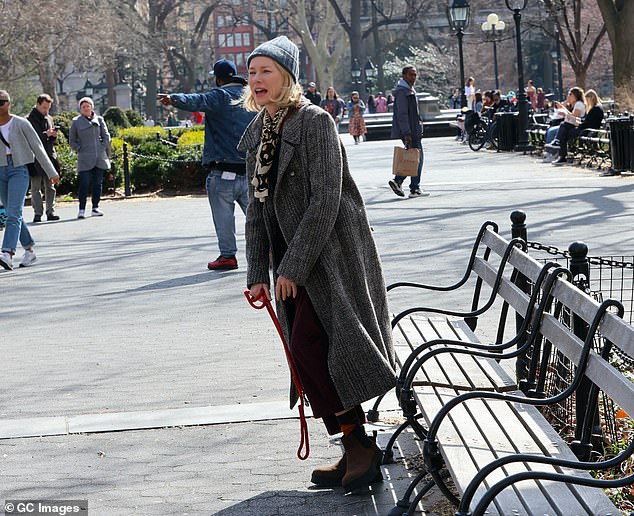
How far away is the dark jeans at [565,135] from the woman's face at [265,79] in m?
18.2

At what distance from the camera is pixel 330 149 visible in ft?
14.7

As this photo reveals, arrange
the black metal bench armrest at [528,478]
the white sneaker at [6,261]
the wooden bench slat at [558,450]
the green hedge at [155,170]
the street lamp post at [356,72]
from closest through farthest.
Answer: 1. the black metal bench armrest at [528,478]
2. the wooden bench slat at [558,450]
3. the white sneaker at [6,261]
4. the green hedge at [155,170]
5. the street lamp post at [356,72]

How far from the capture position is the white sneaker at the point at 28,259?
39.6 ft

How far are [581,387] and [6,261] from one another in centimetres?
863

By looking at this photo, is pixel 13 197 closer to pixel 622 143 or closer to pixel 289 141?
pixel 289 141

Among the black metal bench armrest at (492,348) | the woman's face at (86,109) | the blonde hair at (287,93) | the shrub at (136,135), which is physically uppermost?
the blonde hair at (287,93)

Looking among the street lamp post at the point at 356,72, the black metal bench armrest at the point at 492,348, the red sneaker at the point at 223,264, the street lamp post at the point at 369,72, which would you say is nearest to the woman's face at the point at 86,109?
the red sneaker at the point at 223,264

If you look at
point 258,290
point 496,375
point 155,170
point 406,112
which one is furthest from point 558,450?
point 155,170

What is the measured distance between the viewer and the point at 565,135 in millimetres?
22234

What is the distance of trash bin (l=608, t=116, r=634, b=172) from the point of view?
731 inches

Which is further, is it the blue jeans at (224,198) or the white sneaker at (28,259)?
the white sneaker at (28,259)

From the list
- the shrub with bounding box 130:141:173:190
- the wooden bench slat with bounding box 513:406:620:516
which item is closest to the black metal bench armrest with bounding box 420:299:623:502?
the wooden bench slat with bounding box 513:406:620:516

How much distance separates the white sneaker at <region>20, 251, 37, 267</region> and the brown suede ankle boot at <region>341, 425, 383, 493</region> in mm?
8075

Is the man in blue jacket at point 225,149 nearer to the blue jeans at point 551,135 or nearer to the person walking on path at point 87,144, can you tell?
the person walking on path at point 87,144
